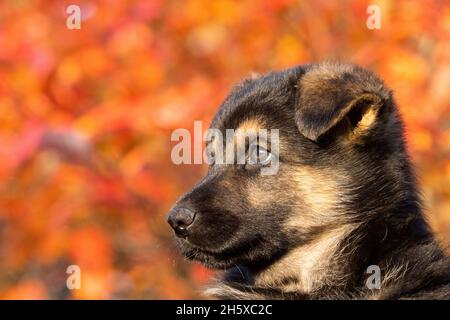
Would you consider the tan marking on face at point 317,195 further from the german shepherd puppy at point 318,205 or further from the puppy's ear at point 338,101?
the puppy's ear at point 338,101

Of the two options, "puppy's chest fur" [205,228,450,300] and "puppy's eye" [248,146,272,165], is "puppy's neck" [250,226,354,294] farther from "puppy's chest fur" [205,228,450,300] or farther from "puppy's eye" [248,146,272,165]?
Result: "puppy's eye" [248,146,272,165]

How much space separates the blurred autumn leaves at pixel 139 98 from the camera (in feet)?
23.5

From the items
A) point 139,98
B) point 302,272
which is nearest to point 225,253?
point 302,272

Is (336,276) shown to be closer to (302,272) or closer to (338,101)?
(302,272)

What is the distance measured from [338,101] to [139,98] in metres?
3.36

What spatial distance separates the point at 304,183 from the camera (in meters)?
4.65

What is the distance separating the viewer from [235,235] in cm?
453

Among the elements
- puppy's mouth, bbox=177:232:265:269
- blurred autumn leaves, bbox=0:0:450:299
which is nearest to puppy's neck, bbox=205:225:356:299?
puppy's mouth, bbox=177:232:265:269

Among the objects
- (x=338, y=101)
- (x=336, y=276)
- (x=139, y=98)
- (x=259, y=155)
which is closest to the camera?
(x=338, y=101)

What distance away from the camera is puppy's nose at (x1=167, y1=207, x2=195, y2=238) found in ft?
14.7

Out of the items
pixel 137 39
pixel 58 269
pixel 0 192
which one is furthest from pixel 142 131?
pixel 58 269

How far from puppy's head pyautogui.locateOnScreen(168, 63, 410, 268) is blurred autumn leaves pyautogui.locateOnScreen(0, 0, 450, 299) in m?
2.36

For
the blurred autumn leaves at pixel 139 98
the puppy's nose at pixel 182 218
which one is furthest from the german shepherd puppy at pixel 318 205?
the blurred autumn leaves at pixel 139 98

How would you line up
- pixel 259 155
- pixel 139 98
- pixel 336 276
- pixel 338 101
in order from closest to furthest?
pixel 338 101, pixel 336 276, pixel 259 155, pixel 139 98
